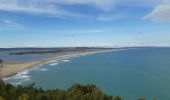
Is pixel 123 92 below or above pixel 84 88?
below

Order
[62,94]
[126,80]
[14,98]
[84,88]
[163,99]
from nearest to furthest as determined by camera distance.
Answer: [14,98] → [62,94] → [84,88] → [163,99] → [126,80]

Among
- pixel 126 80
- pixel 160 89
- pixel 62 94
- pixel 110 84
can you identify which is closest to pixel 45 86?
pixel 110 84

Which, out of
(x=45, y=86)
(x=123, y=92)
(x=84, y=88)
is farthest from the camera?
(x=45, y=86)

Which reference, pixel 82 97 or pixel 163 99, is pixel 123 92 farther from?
pixel 82 97

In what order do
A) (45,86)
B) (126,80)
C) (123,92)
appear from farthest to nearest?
(126,80), (45,86), (123,92)

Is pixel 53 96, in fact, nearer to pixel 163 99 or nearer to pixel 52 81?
pixel 163 99

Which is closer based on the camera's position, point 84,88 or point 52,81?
point 84,88

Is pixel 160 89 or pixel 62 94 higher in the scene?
pixel 62 94

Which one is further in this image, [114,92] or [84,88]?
[114,92]

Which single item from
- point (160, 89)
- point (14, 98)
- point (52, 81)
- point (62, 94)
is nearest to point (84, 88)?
point (62, 94)
